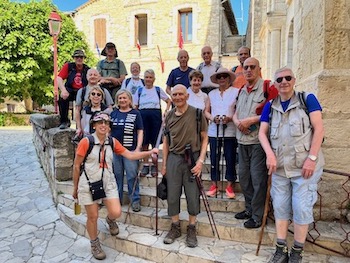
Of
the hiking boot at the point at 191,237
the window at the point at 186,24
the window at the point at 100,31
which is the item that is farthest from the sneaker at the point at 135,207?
the window at the point at 100,31

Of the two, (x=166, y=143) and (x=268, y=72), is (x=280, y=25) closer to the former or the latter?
(x=268, y=72)

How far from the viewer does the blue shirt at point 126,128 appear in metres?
3.69

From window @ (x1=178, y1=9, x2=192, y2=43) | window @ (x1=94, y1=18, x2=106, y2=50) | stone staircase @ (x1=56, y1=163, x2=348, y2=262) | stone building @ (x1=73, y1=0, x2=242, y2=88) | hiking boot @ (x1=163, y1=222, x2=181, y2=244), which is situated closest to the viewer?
stone staircase @ (x1=56, y1=163, x2=348, y2=262)

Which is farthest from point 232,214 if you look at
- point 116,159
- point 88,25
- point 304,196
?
point 88,25

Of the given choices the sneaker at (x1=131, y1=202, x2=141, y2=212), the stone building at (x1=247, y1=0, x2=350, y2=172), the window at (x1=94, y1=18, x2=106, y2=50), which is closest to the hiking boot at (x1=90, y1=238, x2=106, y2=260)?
the sneaker at (x1=131, y1=202, x2=141, y2=212)

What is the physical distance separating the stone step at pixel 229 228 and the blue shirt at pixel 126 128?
901 mm

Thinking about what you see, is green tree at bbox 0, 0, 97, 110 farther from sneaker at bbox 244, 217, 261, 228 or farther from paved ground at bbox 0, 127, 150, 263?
sneaker at bbox 244, 217, 261, 228

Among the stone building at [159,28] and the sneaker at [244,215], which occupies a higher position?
the stone building at [159,28]

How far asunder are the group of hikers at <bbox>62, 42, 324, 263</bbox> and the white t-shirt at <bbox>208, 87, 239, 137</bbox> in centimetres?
1

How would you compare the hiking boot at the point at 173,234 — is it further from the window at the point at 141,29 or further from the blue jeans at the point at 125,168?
the window at the point at 141,29

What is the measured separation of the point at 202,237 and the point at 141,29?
17.2m

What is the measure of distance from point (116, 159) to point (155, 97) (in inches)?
50.0

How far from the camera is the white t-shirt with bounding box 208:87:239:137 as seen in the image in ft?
12.1

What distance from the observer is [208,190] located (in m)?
4.19
